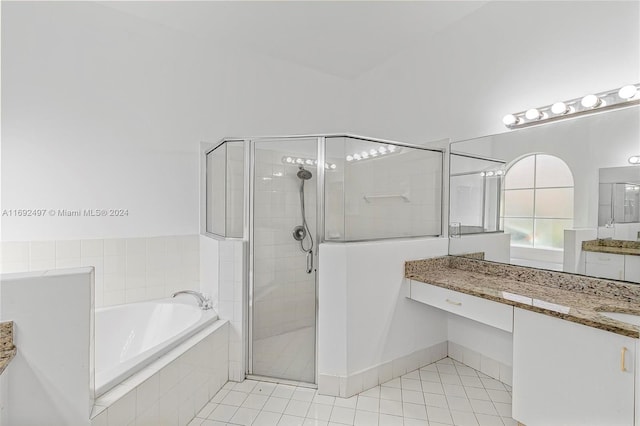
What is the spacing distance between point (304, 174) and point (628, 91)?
183cm

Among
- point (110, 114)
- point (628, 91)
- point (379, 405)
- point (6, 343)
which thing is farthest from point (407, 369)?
point (110, 114)

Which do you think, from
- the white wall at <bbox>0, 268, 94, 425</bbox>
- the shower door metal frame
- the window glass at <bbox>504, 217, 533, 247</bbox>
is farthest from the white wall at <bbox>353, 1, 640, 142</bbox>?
the white wall at <bbox>0, 268, 94, 425</bbox>

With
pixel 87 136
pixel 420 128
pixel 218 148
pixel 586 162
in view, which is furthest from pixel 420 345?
pixel 87 136

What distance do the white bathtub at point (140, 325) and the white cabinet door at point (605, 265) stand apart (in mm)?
2377

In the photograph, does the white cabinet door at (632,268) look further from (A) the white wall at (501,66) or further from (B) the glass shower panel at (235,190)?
(B) the glass shower panel at (235,190)

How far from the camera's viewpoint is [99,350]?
7.04 feet

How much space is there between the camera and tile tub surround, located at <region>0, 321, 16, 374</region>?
1.00 metres

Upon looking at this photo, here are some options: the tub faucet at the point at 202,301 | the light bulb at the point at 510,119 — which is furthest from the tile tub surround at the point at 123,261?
the light bulb at the point at 510,119

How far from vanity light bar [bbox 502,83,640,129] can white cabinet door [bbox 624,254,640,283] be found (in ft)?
2.61

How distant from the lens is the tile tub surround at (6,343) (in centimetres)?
100

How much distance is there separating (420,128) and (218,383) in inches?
101

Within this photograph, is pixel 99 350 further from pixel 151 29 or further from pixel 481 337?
pixel 481 337

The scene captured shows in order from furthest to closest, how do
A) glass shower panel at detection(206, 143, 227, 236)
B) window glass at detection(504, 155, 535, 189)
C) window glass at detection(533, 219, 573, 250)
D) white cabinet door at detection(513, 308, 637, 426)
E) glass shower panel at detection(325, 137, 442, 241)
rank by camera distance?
glass shower panel at detection(206, 143, 227, 236)
glass shower panel at detection(325, 137, 442, 241)
window glass at detection(504, 155, 535, 189)
window glass at detection(533, 219, 573, 250)
white cabinet door at detection(513, 308, 637, 426)

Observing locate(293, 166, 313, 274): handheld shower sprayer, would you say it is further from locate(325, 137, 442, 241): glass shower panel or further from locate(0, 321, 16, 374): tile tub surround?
locate(0, 321, 16, 374): tile tub surround
